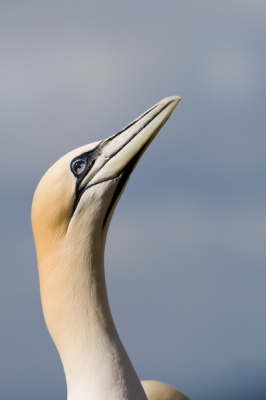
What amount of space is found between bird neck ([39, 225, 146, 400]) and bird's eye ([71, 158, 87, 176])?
0.45 metres

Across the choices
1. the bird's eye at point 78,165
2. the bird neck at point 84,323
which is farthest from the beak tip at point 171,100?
the bird neck at point 84,323

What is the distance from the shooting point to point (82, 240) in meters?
6.93

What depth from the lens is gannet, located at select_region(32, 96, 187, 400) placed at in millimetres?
6789

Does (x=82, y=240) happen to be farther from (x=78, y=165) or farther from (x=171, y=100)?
(x=171, y=100)

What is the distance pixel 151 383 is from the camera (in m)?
9.39

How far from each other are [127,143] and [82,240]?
743mm

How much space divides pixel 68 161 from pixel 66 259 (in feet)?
2.18

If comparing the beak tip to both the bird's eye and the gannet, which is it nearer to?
the gannet

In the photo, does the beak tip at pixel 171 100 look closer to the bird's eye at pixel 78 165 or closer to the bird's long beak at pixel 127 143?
the bird's long beak at pixel 127 143

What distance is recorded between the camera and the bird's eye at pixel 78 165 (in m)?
6.97

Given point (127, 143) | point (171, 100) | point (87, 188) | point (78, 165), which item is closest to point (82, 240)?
Result: point (87, 188)

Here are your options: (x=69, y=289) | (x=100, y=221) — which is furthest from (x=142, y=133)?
(x=69, y=289)

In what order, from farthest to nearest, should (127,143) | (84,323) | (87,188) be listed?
(127,143) < (87,188) < (84,323)

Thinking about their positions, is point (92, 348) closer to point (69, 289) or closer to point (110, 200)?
point (69, 289)
